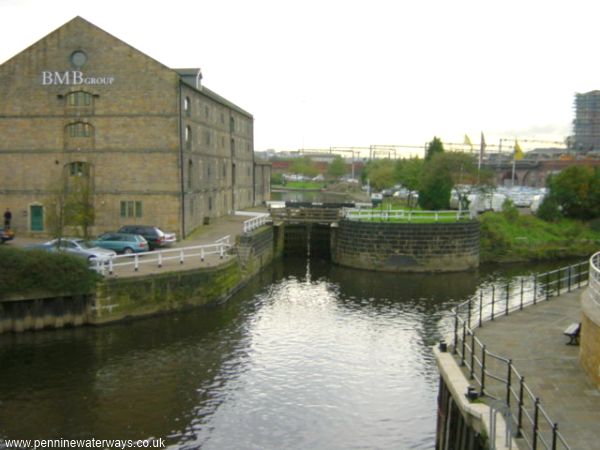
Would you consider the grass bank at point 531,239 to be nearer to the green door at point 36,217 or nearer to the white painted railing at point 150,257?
the white painted railing at point 150,257

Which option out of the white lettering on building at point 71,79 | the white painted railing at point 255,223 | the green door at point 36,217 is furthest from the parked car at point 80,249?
the white lettering on building at point 71,79

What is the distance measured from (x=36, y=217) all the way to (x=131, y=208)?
6.05 metres

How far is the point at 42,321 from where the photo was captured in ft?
82.1

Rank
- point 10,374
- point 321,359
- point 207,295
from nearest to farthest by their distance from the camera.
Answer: point 10,374, point 321,359, point 207,295

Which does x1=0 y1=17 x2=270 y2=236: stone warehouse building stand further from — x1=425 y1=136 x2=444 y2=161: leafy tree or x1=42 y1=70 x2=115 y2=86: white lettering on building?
x1=425 y1=136 x2=444 y2=161: leafy tree

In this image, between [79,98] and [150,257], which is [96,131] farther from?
[150,257]

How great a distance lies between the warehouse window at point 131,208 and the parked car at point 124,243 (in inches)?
257

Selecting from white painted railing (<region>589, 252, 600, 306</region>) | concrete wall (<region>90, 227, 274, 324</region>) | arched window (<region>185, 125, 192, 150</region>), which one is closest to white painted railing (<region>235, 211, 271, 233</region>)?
concrete wall (<region>90, 227, 274, 324</region>)

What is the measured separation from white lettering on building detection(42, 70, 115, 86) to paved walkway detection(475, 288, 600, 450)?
2793cm

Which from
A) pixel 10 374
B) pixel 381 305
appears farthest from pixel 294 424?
pixel 381 305

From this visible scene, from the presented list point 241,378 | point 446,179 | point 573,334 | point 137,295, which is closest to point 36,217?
point 137,295

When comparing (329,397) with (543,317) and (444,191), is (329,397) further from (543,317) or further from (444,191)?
(444,191)

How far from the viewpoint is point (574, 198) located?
56.3 meters

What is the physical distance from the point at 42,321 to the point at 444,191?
33265mm
